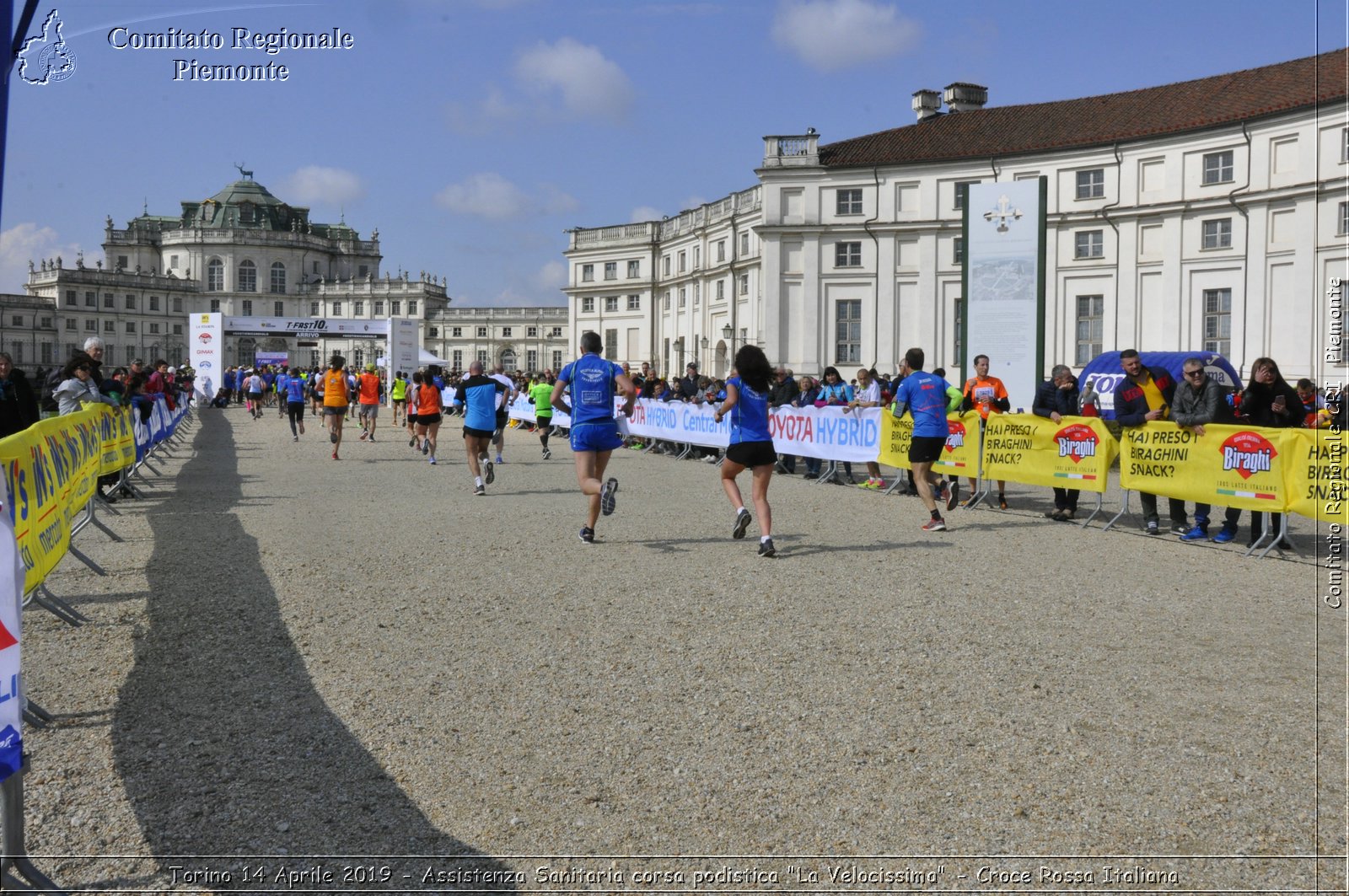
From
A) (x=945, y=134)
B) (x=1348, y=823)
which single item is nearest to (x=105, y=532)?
(x=1348, y=823)

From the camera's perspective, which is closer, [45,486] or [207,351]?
[45,486]

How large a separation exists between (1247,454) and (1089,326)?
4197 cm

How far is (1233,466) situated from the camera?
1152cm

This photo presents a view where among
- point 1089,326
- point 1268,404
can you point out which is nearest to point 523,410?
point 1089,326

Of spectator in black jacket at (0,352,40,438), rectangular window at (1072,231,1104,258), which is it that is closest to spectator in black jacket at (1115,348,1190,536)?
spectator in black jacket at (0,352,40,438)

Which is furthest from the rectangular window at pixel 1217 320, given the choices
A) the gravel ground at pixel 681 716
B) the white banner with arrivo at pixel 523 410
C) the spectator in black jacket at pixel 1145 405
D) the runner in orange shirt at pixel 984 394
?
the gravel ground at pixel 681 716

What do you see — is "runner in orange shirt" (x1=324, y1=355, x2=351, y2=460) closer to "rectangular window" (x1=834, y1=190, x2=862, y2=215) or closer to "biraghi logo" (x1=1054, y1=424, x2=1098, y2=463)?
"biraghi logo" (x1=1054, y1=424, x2=1098, y2=463)

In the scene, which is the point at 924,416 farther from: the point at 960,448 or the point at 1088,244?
the point at 1088,244

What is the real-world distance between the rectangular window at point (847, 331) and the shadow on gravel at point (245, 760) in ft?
164

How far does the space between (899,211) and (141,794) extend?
53732 millimetres

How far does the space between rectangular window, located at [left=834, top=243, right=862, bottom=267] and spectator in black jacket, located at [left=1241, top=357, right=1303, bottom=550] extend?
4449 cm

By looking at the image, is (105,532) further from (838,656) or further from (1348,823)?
(1348,823)

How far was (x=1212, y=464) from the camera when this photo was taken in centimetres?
1179

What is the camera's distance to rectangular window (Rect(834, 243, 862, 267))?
55.9 meters
